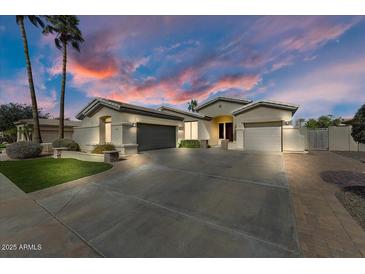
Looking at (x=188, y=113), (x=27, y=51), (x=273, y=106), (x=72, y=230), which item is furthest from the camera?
(x=188, y=113)

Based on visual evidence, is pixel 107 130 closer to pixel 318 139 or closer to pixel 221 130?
pixel 221 130

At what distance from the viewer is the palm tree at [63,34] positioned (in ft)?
53.1

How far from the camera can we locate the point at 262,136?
14.1 meters

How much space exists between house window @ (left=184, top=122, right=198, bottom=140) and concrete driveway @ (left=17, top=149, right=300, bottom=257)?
12.5 metres

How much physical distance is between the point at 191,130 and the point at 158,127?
4853 millimetres

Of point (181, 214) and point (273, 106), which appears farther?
point (273, 106)

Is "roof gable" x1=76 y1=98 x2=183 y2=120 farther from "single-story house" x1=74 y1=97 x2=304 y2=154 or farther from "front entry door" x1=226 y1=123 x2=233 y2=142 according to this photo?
"front entry door" x1=226 y1=123 x2=233 y2=142

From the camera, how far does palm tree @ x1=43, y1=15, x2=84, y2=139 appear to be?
16.2 metres

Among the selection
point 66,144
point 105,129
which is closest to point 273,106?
point 105,129

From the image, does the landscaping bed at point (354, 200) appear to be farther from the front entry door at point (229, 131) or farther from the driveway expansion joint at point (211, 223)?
the front entry door at point (229, 131)

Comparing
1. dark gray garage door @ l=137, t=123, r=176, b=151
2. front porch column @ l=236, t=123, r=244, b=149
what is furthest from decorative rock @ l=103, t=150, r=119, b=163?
front porch column @ l=236, t=123, r=244, b=149

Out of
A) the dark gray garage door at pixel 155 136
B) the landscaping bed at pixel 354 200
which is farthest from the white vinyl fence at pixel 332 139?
the dark gray garage door at pixel 155 136

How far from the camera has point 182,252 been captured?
246 centimetres

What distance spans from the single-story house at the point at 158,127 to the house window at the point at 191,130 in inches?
25.7
